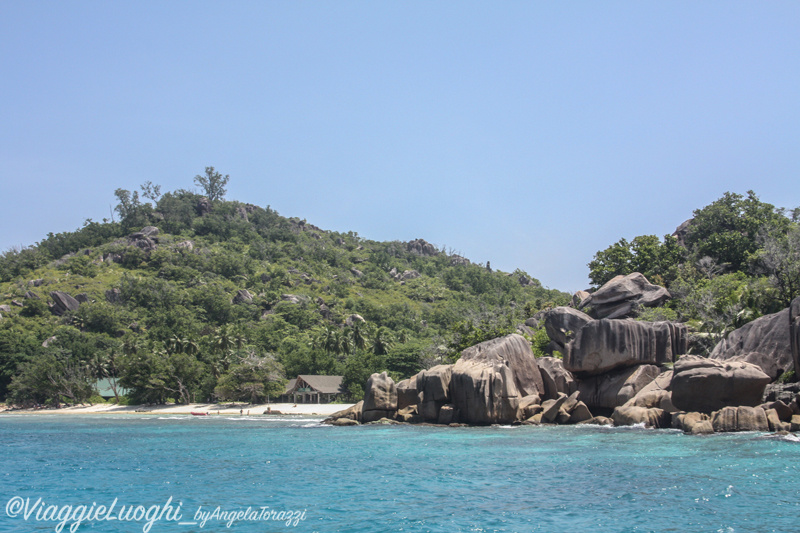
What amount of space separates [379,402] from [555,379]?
13459mm

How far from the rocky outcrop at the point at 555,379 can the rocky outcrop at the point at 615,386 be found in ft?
2.67

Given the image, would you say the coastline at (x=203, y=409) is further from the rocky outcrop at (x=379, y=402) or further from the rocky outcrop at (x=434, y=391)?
the rocky outcrop at (x=434, y=391)

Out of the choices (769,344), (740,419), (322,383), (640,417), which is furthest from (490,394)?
(322,383)

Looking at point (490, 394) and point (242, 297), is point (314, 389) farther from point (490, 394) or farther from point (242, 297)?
point (242, 297)

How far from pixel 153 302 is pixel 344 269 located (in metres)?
52.0

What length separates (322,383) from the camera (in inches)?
2854

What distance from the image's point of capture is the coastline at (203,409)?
64.8 metres

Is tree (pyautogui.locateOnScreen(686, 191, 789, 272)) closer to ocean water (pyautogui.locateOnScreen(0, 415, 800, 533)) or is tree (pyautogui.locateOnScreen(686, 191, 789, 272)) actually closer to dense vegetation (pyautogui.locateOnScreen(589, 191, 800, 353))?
dense vegetation (pyautogui.locateOnScreen(589, 191, 800, 353))

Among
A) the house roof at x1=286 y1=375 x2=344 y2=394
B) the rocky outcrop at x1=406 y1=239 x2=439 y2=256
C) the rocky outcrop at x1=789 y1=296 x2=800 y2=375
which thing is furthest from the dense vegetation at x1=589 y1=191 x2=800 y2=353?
the rocky outcrop at x1=406 y1=239 x2=439 y2=256

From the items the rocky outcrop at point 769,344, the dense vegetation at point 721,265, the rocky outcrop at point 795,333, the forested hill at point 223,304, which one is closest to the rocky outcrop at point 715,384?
the rocky outcrop at point 795,333

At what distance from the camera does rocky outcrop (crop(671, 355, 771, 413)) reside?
102 feet

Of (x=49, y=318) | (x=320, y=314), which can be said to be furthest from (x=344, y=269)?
(x=49, y=318)

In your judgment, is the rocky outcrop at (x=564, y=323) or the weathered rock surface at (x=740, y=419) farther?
the rocky outcrop at (x=564, y=323)

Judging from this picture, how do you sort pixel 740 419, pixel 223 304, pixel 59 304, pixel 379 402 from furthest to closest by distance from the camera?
pixel 223 304 < pixel 59 304 < pixel 379 402 < pixel 740 419
